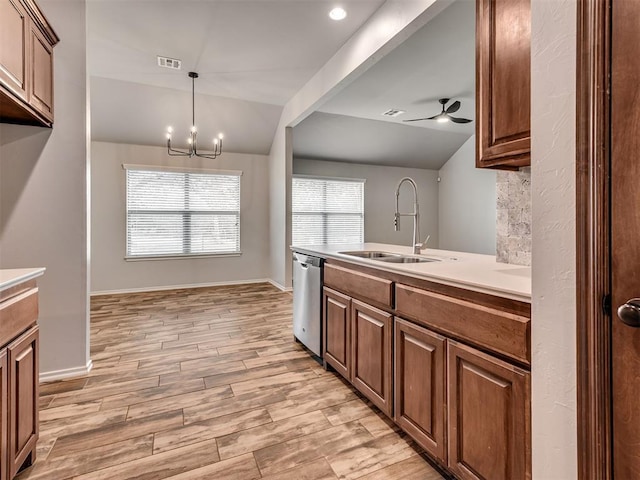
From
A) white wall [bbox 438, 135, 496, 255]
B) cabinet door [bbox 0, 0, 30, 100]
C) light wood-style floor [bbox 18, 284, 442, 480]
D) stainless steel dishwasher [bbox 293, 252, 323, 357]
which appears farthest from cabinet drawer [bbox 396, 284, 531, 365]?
white wall [bbox 438, 135, 496, 255]

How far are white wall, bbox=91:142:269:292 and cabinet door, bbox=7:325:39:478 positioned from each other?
4161mm

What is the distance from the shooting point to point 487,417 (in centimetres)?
126

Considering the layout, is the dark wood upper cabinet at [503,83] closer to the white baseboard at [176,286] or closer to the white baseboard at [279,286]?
the white baseboard at [279,286]

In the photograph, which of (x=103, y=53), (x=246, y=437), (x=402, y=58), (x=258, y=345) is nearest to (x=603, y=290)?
(x=246, y=437)

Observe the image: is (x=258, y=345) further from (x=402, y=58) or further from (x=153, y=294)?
(x=402, y=58)

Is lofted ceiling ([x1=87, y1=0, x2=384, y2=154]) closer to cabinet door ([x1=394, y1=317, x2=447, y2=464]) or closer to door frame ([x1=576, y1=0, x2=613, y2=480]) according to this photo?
door frame ([x1=576, y1=0, x2=613, y2=480])

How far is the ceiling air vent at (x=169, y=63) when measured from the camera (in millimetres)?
3773

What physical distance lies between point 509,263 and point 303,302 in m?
1.66

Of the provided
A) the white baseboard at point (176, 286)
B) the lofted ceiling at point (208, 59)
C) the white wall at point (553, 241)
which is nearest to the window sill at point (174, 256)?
the white baseboard at point (176, 286)

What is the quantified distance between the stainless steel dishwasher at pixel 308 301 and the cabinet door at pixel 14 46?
2132 mm

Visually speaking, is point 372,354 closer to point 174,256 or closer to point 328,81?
point 328,81

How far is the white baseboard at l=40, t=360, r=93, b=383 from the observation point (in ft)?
8.02

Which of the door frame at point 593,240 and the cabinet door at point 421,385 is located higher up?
the door frame at point 593,240

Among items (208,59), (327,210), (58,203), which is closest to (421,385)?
(58,203)
